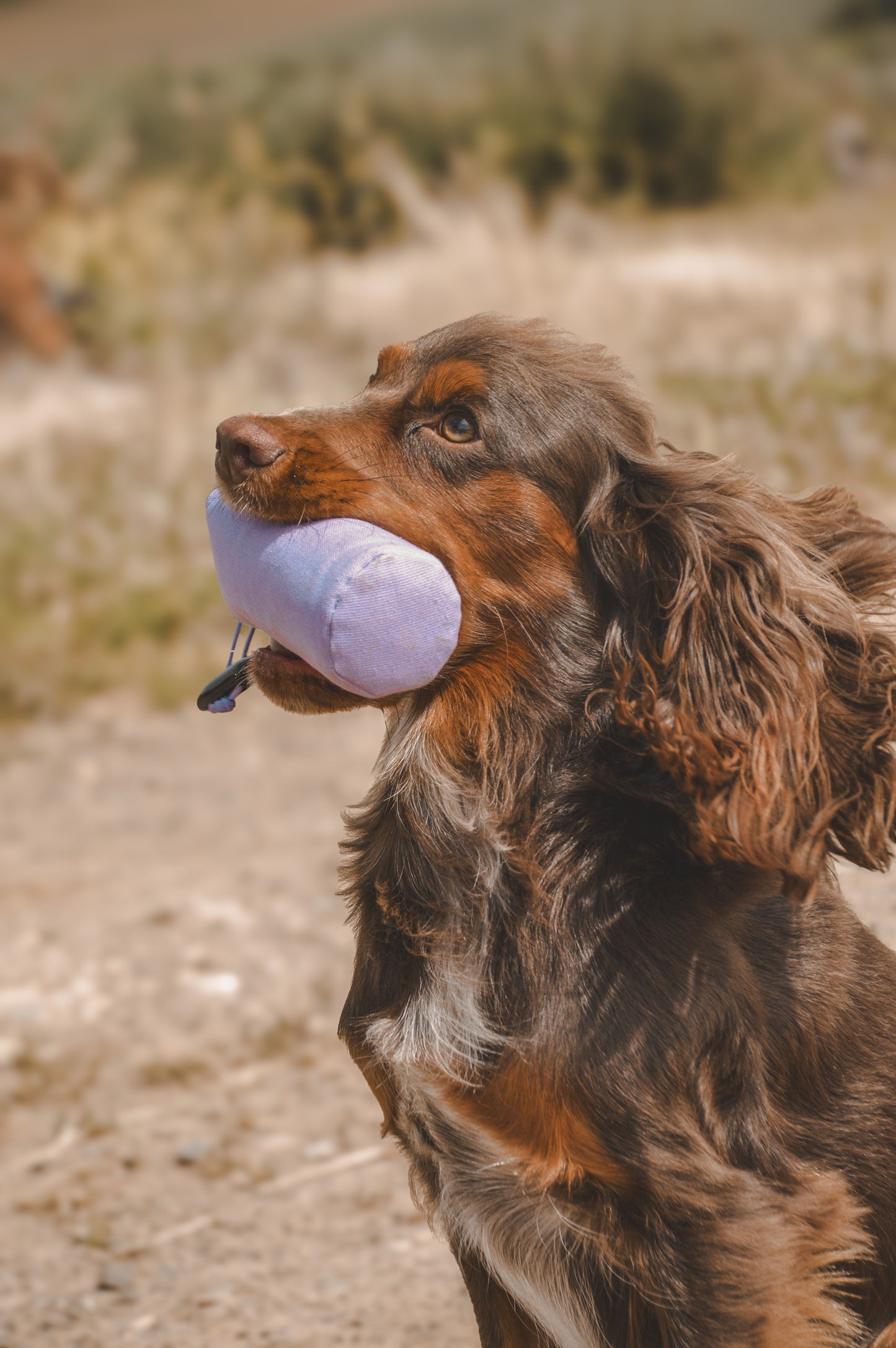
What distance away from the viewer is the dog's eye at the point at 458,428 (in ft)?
8.63

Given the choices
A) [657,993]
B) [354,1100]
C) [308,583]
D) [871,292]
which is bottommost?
[354,1100]

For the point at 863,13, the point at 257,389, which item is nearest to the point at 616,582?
the point at 257,389

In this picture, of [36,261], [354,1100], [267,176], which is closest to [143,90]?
[267,176]

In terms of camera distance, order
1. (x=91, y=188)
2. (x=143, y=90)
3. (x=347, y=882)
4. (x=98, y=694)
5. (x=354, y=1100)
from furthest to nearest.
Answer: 1. (x=143, y=90)
2. (x=91, y=188)
3. (x=98, y=694)
4. (x=354, y=1100)
5. (x=347, y=882)

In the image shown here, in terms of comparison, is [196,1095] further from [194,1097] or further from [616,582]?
[616,582]

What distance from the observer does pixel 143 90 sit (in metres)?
20.4

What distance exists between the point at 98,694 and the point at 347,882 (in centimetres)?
569

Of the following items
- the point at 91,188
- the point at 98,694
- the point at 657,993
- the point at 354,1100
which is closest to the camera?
the point at 657,993

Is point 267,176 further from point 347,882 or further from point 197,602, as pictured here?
point 347,882

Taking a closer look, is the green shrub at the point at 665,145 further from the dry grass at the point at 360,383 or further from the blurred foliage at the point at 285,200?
the dry grass at the point at 360,383

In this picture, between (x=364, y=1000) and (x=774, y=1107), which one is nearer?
(x=774, y=1107)

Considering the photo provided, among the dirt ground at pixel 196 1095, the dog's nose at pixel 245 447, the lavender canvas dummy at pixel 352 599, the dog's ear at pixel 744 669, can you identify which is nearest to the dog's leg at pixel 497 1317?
the dirt ground at pixel 196 1095

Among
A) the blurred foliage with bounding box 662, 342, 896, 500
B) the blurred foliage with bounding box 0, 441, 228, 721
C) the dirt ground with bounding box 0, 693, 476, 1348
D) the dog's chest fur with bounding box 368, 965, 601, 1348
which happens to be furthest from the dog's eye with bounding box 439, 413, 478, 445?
the blurred foliage with bounding box 662, 342, 896, 500

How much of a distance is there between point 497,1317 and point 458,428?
5.77ft
